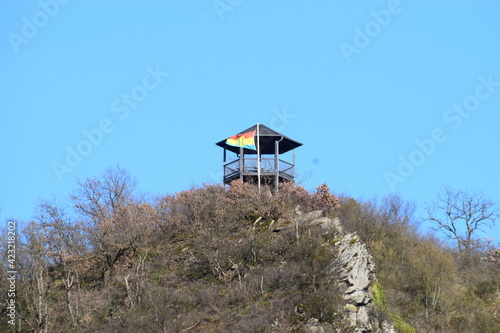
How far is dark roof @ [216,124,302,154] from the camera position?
147ft

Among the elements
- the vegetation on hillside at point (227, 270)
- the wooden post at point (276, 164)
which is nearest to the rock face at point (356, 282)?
the vegetation on hillside at point (227, 270)

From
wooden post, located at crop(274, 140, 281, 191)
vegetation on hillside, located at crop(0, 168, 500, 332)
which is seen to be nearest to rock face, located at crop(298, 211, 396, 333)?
vegetation on hillside, located at crop(0, 168, 500, 332)

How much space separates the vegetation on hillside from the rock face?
0.52m

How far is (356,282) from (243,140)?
50.1 feet

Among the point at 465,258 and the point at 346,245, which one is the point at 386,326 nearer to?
the point at 346,245

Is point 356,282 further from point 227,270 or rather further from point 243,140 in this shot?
point 243,140

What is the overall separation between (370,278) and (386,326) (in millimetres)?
2517

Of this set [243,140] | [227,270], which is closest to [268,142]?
[243,140]

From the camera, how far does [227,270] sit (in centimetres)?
3356

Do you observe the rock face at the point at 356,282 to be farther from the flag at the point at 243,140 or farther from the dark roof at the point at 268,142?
the dark roof at the point at 268,142

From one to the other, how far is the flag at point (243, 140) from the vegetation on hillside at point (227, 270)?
341 cm

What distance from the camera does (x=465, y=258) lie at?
44.6 meters

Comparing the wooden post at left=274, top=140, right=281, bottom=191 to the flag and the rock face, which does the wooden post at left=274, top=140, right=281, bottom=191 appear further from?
the rock face

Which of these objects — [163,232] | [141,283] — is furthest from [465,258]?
[141,283]
